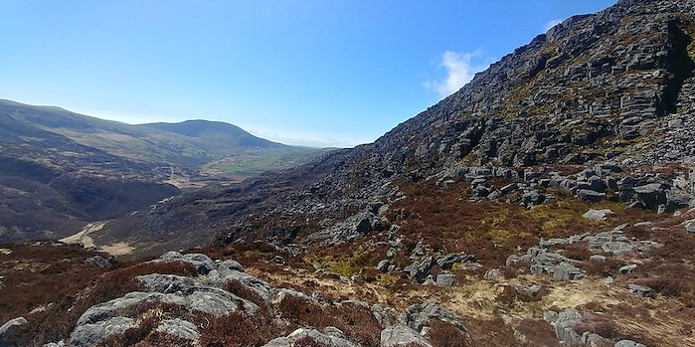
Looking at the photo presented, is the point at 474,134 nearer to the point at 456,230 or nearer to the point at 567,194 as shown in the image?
the point at 567,194

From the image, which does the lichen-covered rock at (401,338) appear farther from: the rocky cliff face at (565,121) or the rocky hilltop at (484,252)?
the rocky cliff face at (565,121)

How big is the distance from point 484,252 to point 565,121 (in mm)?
41860

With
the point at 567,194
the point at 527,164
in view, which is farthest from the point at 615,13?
the point at 567,194

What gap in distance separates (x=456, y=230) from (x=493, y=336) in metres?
19.6

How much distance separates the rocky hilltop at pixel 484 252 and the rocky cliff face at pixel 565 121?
0.36 meters

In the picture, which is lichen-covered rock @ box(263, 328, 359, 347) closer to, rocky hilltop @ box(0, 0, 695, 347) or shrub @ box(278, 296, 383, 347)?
rocky hilltop @ box(0, 0, 695, 347)

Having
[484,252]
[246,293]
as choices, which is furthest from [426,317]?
[484,252]

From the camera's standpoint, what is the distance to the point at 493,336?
1628 cm

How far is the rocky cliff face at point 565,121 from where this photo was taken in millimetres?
49156

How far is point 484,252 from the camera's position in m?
28.5

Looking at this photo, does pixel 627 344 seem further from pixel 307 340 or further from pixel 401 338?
pixel 307 340

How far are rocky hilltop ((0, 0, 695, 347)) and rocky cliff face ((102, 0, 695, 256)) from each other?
1.17 feet

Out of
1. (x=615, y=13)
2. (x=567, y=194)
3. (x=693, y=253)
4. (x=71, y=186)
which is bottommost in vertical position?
(x=71, y=186)

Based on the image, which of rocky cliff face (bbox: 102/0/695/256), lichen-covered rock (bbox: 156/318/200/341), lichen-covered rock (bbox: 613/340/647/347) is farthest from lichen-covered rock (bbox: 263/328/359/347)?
rocky cliff face (bbox: 102/0/695/256)
